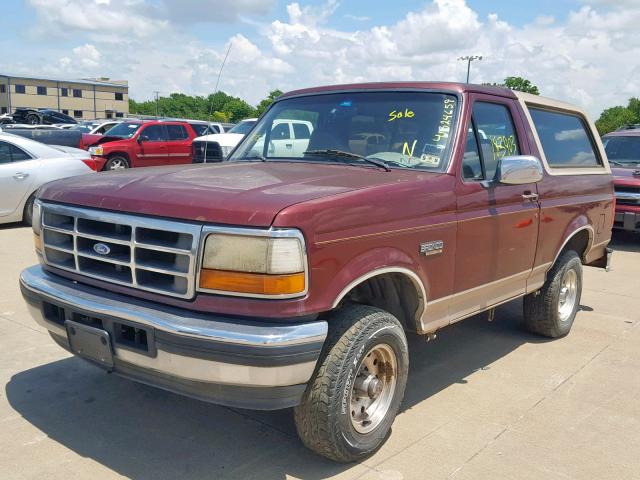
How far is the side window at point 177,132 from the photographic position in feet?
57.5

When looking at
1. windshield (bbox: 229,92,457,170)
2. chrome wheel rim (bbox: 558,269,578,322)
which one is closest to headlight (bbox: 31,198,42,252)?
windshield (bbox: 229,92,457,170)

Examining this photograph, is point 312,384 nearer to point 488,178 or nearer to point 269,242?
point 269,242

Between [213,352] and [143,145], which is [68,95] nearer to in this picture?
[143,145]

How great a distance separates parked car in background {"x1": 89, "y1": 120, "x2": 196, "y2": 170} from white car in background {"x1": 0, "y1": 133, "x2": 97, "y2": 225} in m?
6.08

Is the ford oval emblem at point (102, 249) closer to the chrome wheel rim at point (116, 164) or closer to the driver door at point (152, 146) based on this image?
the chrome wheel rim at point (116, 164)

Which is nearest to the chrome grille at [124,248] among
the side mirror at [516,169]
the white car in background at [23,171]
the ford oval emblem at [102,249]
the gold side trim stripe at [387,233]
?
the ford oval emblem at [102,249]

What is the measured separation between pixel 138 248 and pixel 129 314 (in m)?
0.32

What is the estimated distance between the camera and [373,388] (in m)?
3.29

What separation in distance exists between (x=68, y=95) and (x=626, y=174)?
8541 cm

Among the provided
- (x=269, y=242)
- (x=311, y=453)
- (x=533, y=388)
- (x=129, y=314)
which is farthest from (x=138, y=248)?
(x=533, y=388)

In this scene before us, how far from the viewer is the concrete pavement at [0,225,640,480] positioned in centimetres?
315

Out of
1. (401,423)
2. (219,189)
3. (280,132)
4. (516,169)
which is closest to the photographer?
(219,189)

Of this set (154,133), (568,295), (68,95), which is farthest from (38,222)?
(68,95)

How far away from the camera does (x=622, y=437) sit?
3.58 m
